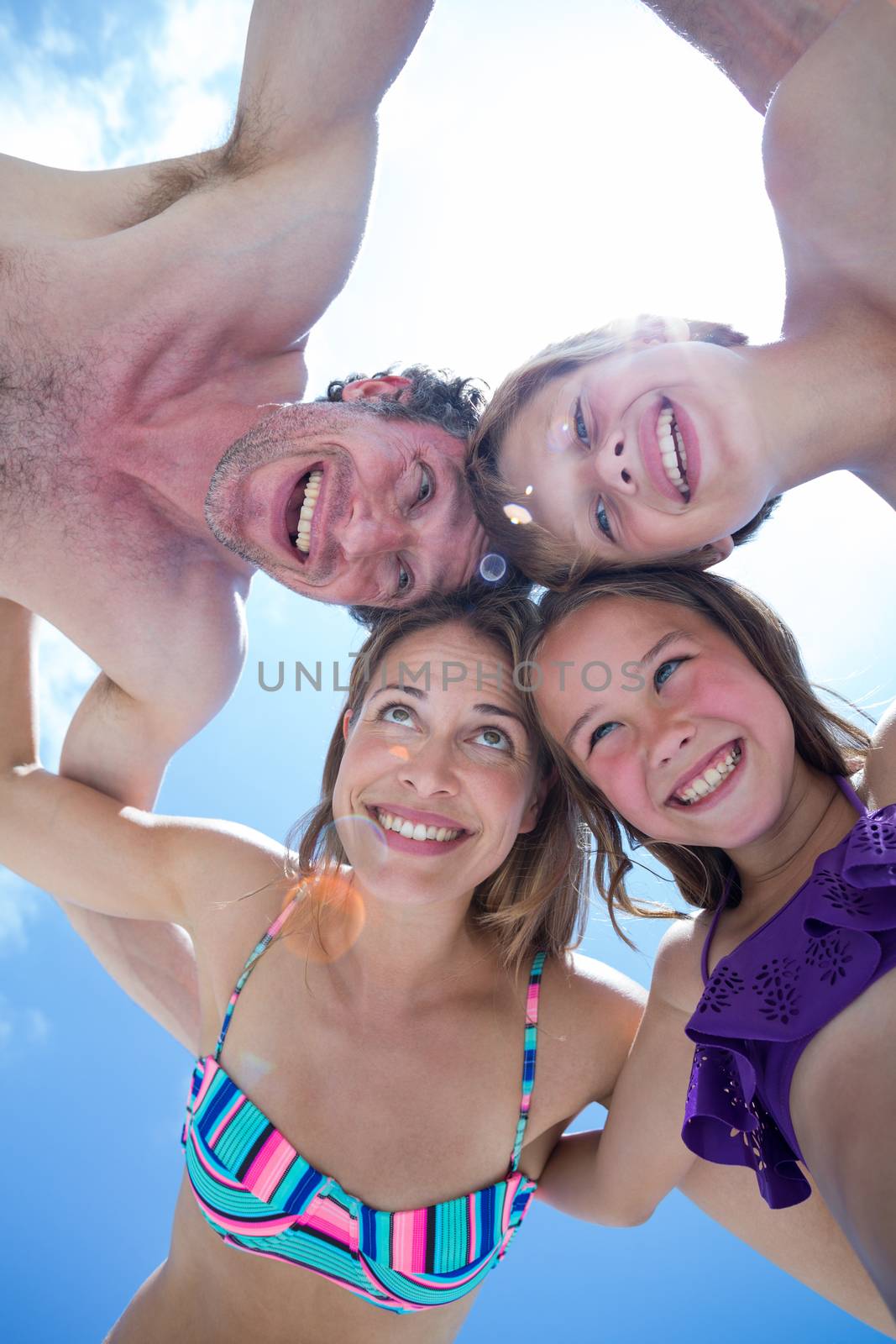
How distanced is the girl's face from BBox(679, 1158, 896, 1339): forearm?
1350 mm

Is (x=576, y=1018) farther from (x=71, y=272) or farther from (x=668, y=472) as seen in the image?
(x=71, y=272)

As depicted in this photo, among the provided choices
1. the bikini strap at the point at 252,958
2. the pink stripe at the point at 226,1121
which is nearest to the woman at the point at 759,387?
the bikini strap at the point at 252,958

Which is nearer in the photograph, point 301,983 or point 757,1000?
point 757,1000

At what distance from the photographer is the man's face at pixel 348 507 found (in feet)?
10.5

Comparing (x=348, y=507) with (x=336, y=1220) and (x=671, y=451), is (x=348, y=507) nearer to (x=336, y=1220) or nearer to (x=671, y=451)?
(x=671, y=451)

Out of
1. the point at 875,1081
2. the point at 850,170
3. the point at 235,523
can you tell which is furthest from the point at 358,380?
the point at 875,1081

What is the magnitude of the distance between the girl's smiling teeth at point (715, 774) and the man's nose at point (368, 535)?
5.05 ft

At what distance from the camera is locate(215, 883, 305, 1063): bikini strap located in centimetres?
280

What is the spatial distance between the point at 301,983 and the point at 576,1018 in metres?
0.98

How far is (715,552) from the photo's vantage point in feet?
9.28

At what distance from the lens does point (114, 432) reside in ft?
11.3

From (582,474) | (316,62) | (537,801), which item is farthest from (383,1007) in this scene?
(316,62)

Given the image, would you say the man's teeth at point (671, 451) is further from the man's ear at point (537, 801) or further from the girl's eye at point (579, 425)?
the man's ear at point (537, 801)

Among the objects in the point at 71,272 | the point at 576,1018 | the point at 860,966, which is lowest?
the point at 576,1018
